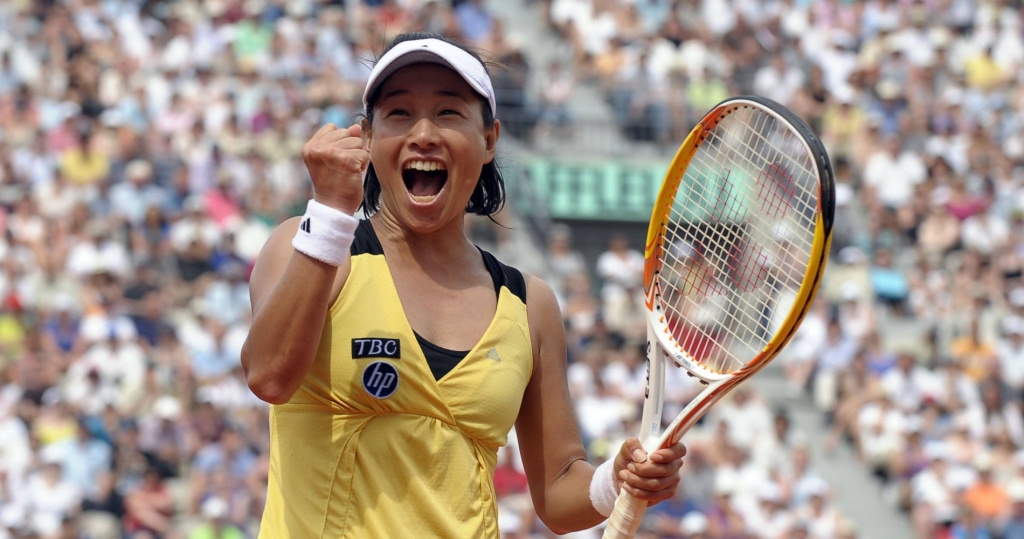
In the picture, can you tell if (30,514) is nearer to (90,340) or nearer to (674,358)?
(90,340)

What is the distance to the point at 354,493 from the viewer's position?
323 cm

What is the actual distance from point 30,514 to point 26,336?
66.7 inches

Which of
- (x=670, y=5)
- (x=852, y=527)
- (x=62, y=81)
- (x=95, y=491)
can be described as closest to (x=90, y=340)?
(x=95, y=491)

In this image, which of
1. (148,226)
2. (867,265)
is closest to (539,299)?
(148,226)

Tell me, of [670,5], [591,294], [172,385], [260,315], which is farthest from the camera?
[670,5]

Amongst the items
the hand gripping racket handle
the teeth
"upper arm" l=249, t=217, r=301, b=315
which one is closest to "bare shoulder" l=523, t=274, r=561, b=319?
the hand gripping racket handle

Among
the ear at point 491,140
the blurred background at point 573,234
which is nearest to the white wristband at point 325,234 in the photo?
the ear at point 491,140

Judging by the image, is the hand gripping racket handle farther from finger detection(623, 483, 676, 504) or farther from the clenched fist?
the clenched fist

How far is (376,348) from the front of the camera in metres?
3.19

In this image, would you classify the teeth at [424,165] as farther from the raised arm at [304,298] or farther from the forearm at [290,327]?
the forearm at [290,327]

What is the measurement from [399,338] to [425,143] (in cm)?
42

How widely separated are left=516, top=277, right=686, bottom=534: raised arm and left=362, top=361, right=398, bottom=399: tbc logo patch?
1.59 ft

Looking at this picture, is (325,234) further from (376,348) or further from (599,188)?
(599,188)

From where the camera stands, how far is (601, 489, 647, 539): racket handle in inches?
134
